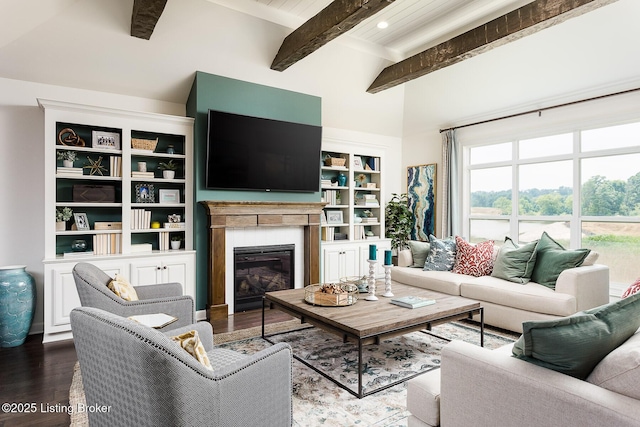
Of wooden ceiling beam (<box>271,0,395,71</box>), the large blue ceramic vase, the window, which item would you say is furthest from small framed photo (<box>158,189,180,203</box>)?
the window

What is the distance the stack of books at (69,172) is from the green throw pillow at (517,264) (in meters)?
4.53

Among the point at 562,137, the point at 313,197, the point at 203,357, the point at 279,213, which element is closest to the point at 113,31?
the point at 279,213

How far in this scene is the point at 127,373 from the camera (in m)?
1.25

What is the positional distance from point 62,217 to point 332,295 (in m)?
2.85

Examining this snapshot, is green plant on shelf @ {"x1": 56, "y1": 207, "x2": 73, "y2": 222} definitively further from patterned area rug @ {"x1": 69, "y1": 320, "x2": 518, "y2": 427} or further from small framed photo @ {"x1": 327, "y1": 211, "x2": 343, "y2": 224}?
small framed photo @ {"x1": 327, "y1": 211, "x2": 343, "y2": 224}

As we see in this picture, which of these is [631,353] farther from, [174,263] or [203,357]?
[174,263]

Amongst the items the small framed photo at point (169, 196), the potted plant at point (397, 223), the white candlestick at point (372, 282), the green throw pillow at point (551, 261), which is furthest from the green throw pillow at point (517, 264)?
the small framed photo at point (169, 196)

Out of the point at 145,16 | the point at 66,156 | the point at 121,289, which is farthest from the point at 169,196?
the point at 121,289

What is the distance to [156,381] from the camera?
3.91ft

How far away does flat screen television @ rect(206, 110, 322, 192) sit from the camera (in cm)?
430

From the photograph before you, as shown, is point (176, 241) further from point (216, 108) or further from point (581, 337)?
point (581, 337)

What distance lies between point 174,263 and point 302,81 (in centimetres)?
283

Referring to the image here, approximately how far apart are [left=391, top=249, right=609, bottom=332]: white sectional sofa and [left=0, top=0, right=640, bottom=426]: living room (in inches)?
78.9

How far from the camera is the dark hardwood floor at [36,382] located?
7.25ft
